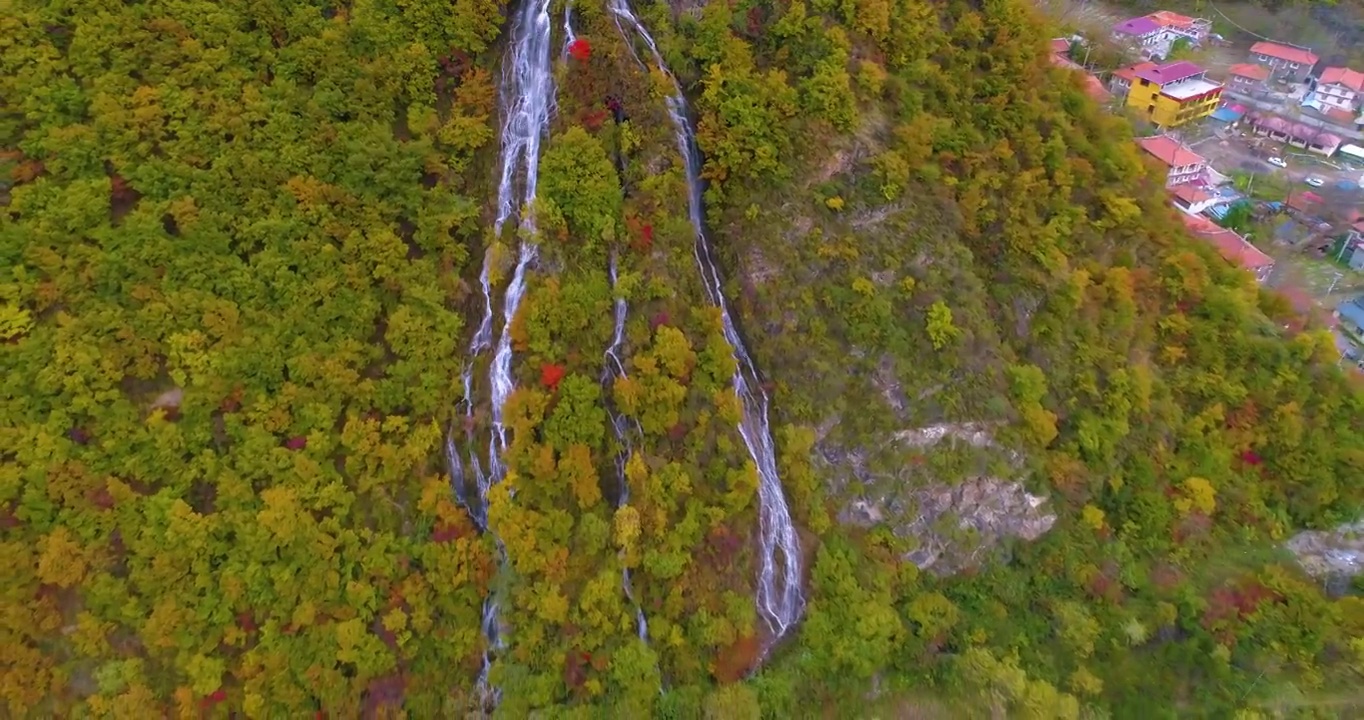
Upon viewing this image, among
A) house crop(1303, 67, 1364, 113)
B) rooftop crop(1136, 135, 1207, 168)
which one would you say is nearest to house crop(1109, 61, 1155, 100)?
rooftop crop(1136, 135, 1207, 168)

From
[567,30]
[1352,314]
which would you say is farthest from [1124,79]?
[567,30]

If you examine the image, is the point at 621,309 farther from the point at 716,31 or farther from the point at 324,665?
the point at 324,665

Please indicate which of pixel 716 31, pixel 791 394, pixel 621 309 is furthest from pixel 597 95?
pixel 791 394

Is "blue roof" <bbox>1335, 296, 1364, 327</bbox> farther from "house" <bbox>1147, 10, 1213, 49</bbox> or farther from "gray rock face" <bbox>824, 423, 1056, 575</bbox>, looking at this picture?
"gray rock face" <bbox>824, 423, 1056, 575</bbox>

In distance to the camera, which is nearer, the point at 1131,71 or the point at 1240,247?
the point at 1240,247

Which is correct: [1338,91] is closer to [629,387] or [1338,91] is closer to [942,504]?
[942,504]

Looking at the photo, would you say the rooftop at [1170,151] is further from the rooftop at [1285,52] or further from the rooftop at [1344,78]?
the rooftop at [1285,52]
